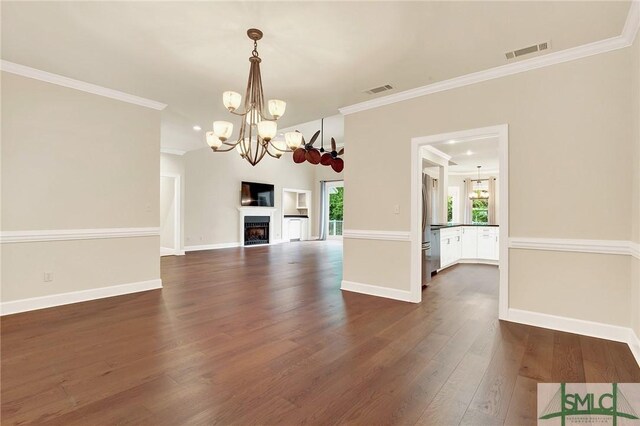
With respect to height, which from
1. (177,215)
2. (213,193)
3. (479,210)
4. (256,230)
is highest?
(213,193)

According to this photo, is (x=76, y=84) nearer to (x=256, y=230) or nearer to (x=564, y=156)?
(x=564, y=156)

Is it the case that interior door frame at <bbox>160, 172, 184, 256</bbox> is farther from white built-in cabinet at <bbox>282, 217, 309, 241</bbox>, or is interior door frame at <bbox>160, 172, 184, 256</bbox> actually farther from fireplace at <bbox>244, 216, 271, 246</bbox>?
white built-in cabinet at <bbox>282, 217, 309, 241</bbox>

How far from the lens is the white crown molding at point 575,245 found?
109 inches

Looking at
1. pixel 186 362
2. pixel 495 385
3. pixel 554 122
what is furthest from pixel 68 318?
pixel 554 122

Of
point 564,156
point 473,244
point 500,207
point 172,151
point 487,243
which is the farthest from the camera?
point 172,151

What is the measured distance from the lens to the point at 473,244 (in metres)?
7.21

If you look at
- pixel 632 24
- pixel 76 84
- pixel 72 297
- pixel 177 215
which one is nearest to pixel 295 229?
pixel 177 215

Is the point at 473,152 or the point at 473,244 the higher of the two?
the point at 473,152

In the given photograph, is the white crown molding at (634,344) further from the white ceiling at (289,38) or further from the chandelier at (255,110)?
the chandelier at (255,110)

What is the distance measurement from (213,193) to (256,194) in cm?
164

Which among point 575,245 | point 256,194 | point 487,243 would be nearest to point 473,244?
point 487,243

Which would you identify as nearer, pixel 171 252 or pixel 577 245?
pixel 577 245

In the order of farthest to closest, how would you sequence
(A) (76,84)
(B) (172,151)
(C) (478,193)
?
(C) (478,193), (B) (172,151), (A) (76,84)

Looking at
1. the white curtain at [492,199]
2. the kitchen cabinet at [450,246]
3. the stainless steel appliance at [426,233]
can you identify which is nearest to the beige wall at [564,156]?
the stainless steel appliance at [426,233]
